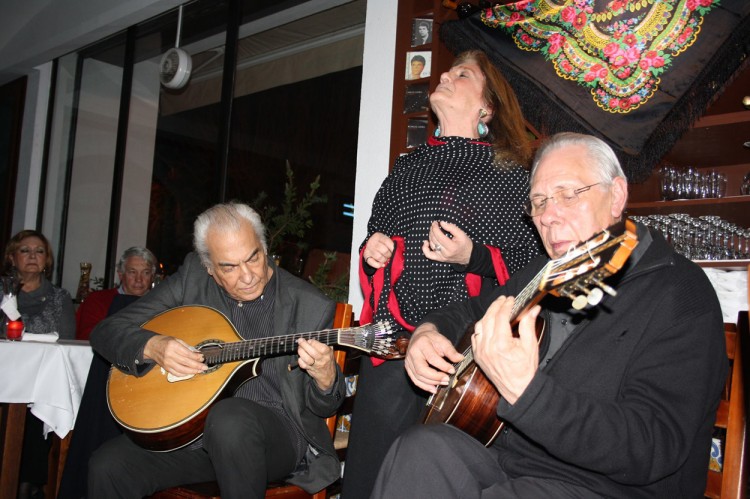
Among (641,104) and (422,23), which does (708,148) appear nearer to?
(641,104)

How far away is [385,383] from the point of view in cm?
188

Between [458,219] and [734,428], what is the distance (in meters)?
0.86

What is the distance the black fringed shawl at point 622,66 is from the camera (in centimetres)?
270

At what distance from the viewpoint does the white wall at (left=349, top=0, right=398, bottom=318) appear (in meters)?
3.67

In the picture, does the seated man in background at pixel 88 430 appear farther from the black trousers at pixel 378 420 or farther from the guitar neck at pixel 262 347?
the black trousers at pixel 378 420

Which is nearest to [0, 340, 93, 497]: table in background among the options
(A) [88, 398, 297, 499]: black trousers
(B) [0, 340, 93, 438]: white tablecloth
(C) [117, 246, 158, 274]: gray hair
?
(B) [0, 340, 93, 438]: white tablecloth

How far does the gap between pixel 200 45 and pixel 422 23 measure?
3010mm

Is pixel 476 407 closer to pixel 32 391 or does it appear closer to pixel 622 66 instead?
pixel 32 391

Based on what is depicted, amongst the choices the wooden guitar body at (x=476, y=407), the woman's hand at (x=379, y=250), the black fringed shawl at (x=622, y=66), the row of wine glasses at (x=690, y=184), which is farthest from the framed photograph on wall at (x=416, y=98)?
the wooden guitar body at (x=476, y=407)

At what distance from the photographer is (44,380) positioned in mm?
2572

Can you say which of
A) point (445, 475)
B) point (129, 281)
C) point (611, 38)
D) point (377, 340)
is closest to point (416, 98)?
point (611, 38)

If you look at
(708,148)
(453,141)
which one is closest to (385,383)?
(453,141)

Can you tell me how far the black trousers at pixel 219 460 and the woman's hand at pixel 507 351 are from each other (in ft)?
3.06

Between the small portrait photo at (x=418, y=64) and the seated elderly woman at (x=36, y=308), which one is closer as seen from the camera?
the seated elderly woman at (x=36, y=308)
